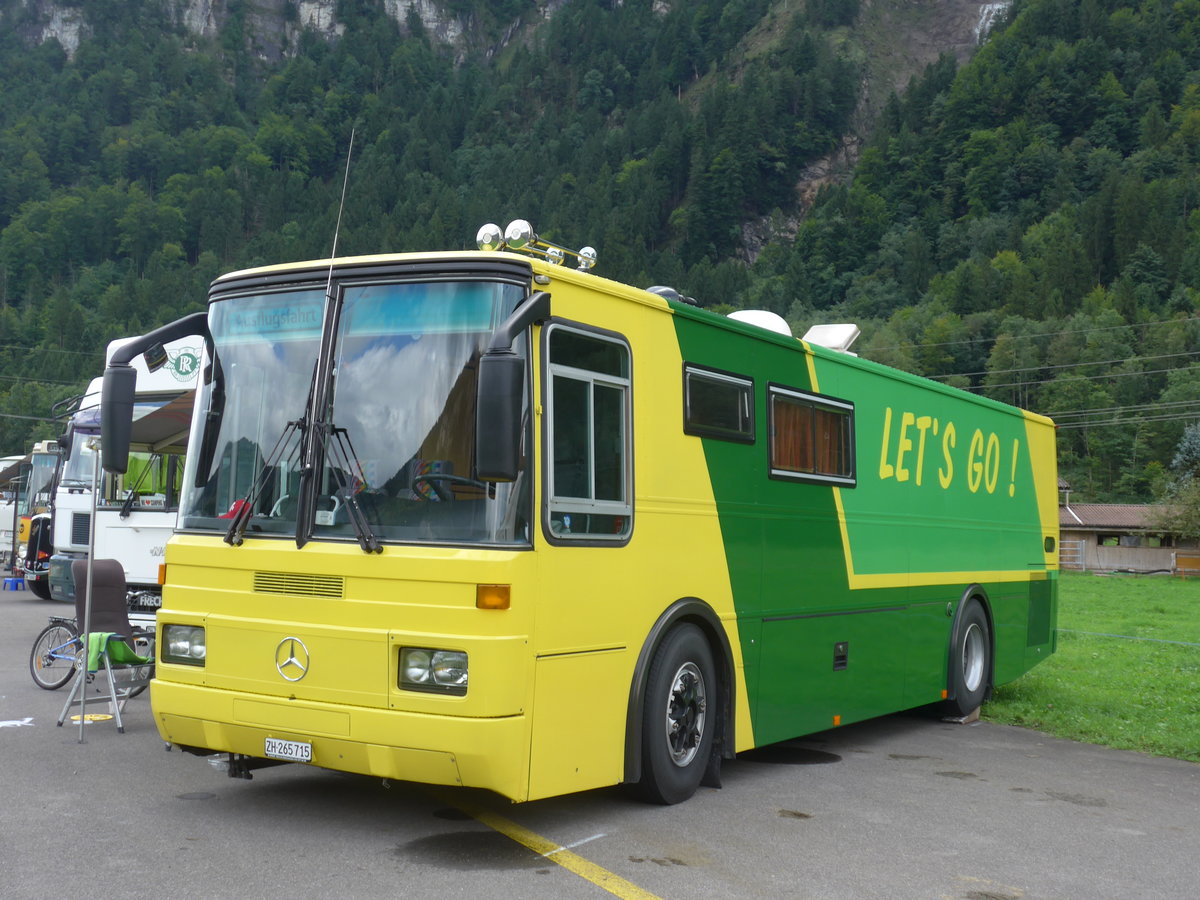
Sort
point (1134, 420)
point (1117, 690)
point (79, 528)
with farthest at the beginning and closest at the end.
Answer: point (1134, 420) < point (79, 528) < point (1117, 690)

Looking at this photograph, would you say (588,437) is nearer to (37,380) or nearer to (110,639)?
(110,639)

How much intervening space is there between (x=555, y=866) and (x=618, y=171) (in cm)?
16842

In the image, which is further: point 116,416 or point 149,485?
point 149,485

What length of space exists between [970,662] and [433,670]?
7506 mm

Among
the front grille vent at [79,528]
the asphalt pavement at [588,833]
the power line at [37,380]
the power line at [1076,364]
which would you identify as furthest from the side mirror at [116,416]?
the power line at [37,380]

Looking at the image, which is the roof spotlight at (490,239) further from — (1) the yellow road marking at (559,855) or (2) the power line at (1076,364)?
(2) the power line at (1076,364)

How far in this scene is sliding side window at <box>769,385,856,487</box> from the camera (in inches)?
351

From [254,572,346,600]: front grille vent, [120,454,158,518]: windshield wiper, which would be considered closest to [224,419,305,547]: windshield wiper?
[254,572,346,600]: front grille vent

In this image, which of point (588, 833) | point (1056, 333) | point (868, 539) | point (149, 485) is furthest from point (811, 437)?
point (1056, 333)

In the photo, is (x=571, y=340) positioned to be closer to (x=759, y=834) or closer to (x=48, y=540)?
(x=759, y=834)

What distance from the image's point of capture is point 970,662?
12.3 meters

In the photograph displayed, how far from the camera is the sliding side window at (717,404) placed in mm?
7906

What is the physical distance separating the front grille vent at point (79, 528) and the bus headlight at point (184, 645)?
1483cm

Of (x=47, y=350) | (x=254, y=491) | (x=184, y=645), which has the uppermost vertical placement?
(x=47, y=350)
